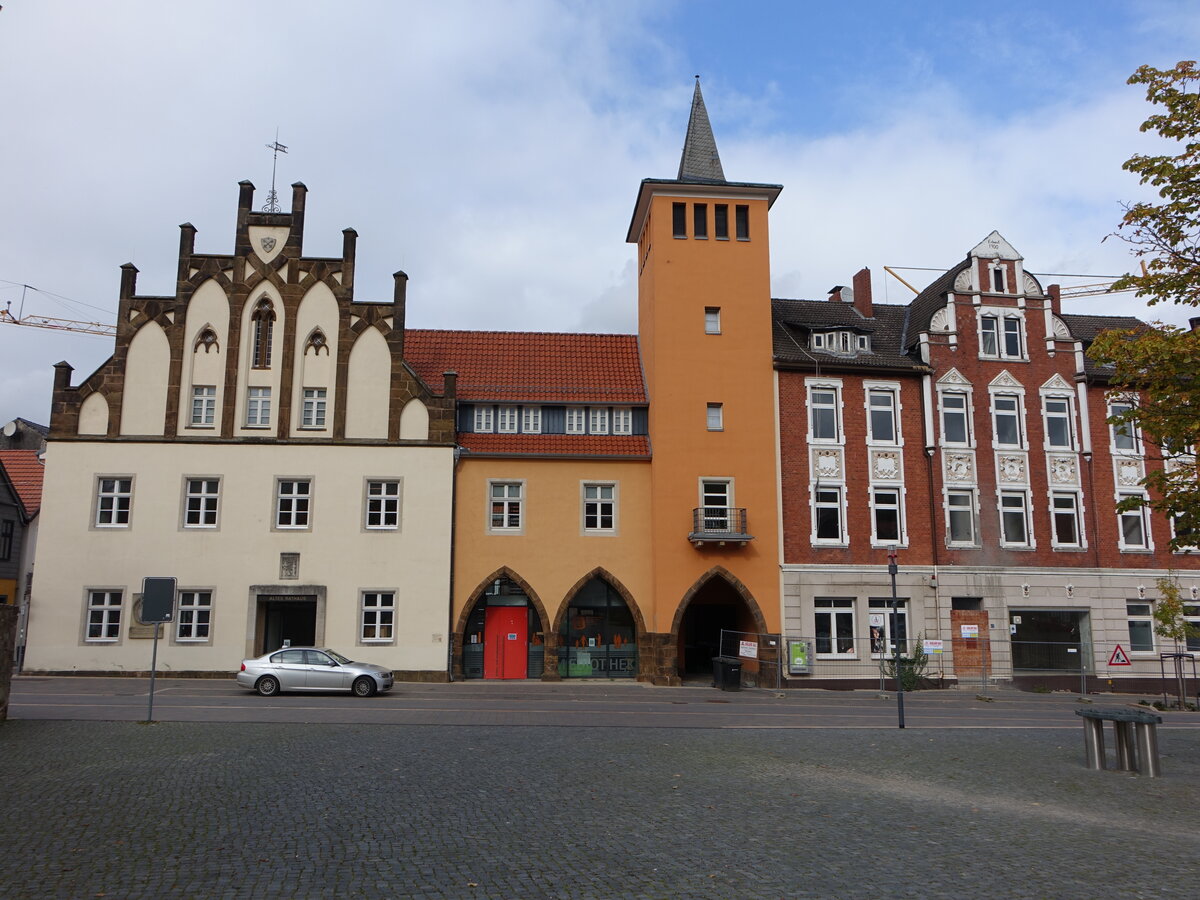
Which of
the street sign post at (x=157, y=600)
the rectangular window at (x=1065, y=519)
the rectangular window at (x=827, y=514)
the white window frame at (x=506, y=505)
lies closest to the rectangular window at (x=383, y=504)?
the white window frame at (x=506, y=505)

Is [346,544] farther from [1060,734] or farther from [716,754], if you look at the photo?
[1060,734]

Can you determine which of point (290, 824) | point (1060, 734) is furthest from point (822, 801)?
point (1060, 734)

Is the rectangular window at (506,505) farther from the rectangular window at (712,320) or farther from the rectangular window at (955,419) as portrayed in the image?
the rectangular window at (955,419)

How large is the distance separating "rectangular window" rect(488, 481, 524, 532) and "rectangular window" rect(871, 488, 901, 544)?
492 inches

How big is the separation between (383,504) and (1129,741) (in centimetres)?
2370

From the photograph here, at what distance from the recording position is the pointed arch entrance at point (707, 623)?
3441 cm

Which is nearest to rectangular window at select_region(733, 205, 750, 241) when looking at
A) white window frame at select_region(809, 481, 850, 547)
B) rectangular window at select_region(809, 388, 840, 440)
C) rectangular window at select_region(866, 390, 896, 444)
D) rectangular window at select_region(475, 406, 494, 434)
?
rectangular window at select_region(809, 388, 840, 440)

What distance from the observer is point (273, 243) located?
34.0 m

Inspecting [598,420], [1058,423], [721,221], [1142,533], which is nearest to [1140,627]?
[1142,533]

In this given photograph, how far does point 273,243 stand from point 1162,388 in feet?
94.1

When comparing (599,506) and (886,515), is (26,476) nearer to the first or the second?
(599,506)

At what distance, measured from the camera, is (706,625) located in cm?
3644

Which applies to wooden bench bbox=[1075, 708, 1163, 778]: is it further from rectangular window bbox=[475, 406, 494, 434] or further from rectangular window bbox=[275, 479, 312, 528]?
rectangular window bbox=[275, 479, 312, 528]

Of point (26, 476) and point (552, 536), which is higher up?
point (26, 476)
